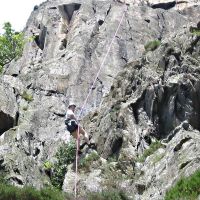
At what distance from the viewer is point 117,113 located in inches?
1017

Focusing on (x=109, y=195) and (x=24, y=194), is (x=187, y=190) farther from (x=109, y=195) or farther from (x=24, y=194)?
(x=24, y=194)

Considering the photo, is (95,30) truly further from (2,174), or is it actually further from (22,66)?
(2,174)

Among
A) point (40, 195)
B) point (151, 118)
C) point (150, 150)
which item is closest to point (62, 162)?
point (150, 150)

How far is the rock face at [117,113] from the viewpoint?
20.9 metres

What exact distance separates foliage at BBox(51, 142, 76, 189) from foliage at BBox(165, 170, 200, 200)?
11921mm

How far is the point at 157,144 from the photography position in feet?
75.8

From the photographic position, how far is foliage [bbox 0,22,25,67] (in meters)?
52.8

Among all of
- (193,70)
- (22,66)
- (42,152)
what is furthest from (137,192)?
(22,66)

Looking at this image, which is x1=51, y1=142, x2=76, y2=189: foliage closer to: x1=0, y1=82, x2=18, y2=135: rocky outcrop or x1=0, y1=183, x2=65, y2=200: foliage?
x1=0, y1=82, x2=18, y2=135: rocky outcrop

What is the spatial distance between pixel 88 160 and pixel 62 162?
1888mm

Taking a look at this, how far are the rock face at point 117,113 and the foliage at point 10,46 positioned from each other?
790 cm

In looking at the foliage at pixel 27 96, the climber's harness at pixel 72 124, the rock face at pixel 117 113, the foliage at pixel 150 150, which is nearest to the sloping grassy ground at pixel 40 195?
the rock face at pixel 117 113

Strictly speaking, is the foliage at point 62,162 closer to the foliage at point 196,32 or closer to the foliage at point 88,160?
the foliage at point 88,160

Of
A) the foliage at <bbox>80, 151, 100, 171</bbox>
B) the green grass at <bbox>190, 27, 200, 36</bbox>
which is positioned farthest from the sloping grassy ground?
the green grass at <bbox>190, 27, 200, 36</bbox>
